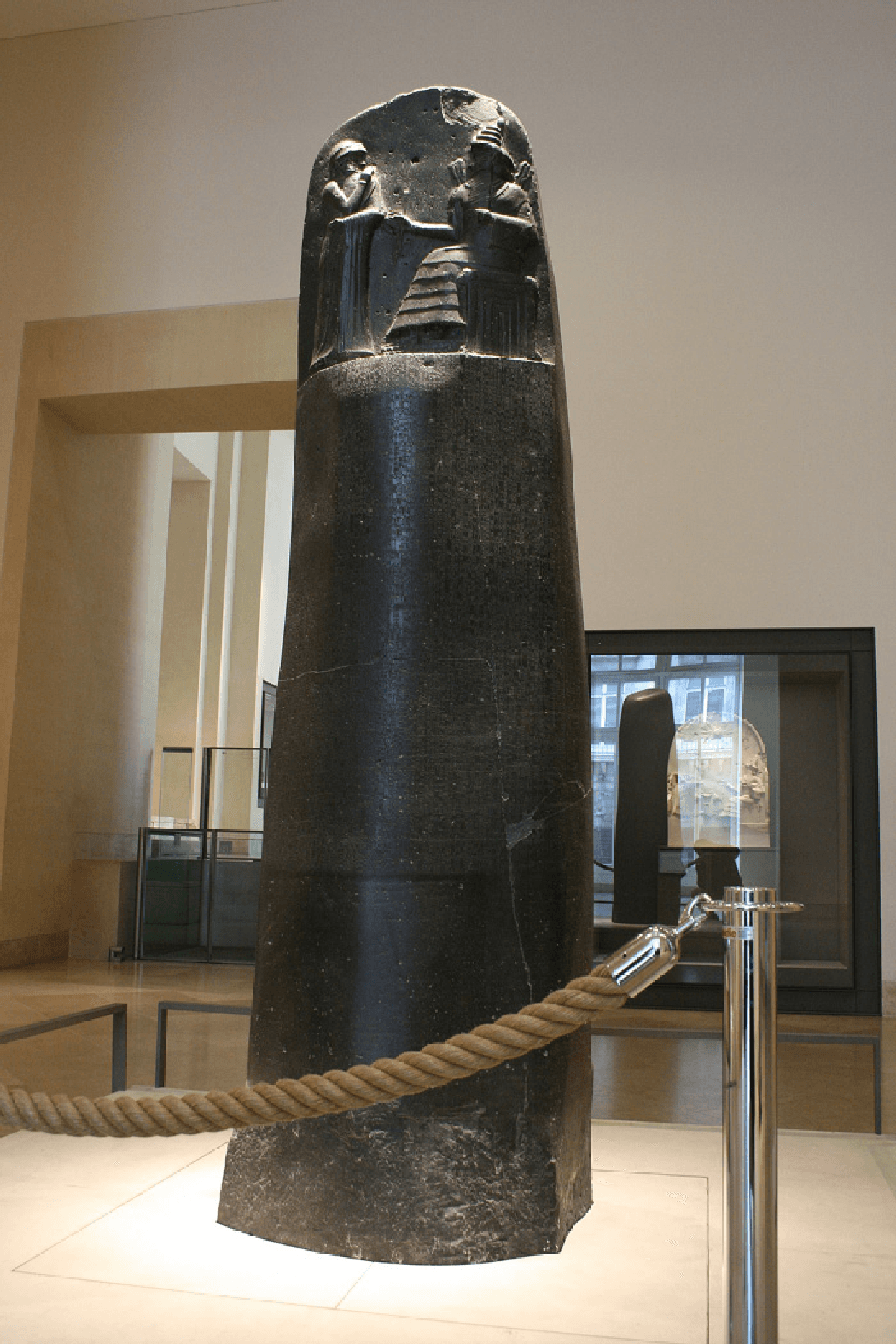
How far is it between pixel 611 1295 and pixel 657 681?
16.9ft

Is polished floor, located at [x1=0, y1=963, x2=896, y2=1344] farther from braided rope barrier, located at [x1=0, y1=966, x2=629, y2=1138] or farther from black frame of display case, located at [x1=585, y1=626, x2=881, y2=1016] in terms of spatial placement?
black frame of display case, located at [x1=585, y1=626, x2=881, y2=1016]

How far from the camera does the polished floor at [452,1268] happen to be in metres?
2.26

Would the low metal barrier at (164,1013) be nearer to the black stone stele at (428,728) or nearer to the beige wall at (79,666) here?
the black stone stele at (428,728)

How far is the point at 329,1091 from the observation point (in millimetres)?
1826

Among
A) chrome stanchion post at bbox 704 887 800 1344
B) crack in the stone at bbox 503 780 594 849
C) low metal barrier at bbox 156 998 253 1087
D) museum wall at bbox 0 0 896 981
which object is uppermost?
museum wall at bbox 0 0 896 981

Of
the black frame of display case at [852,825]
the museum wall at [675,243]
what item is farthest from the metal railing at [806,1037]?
the museum wall at [675,243]

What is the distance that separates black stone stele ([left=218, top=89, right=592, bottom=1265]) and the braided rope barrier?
883 millimetres

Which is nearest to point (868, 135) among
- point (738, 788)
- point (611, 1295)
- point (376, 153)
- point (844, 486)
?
point (844, 486)

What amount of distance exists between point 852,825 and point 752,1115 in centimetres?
563

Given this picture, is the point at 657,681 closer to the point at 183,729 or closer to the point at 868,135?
the point at 868,135


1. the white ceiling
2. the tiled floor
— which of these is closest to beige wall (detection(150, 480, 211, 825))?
the white ceiling

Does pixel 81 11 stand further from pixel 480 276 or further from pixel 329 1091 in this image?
pixel 329 1091

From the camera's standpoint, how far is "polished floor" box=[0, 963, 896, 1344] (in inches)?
89.0

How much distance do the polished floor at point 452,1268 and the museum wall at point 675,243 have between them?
167 inches
